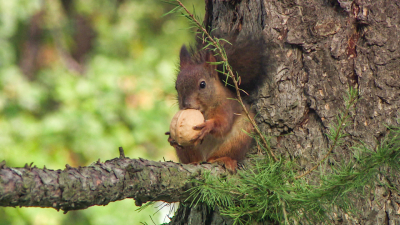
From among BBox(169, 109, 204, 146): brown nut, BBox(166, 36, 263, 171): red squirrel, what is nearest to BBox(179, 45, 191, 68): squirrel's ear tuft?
BBox(166, 36, 263, 171): red squirrel

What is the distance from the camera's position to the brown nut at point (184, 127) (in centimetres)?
160

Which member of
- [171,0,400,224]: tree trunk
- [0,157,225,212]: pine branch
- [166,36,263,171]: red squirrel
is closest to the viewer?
[0,157,225,212]: pine branch

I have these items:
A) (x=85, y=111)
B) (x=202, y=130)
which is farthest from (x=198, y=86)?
(x=85, y=111)

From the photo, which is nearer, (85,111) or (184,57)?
(184,57)

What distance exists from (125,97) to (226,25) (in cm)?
270

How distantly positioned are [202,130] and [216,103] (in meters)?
0.22

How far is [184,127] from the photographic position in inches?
63.2

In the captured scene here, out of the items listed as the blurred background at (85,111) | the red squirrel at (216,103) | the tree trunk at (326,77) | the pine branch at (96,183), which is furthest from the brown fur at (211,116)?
the blurred background at (85,111)

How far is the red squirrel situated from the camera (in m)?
1.59

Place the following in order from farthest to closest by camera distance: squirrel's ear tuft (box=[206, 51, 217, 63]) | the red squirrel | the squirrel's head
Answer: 1. the squirrel's head
2. squirrel's ear tuft (box=[206, 51, 217, 63])
3. the red squirrel

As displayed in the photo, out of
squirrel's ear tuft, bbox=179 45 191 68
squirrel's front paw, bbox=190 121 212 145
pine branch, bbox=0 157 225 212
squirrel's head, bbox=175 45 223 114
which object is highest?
squirrel's ear tuft, bbox=179 45 191 68

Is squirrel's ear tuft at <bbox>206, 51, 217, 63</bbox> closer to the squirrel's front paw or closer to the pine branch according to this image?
the squirrel's front paw

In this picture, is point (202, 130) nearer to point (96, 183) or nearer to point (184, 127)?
point (184, 127)

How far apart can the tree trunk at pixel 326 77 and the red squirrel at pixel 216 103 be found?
0.29ft
